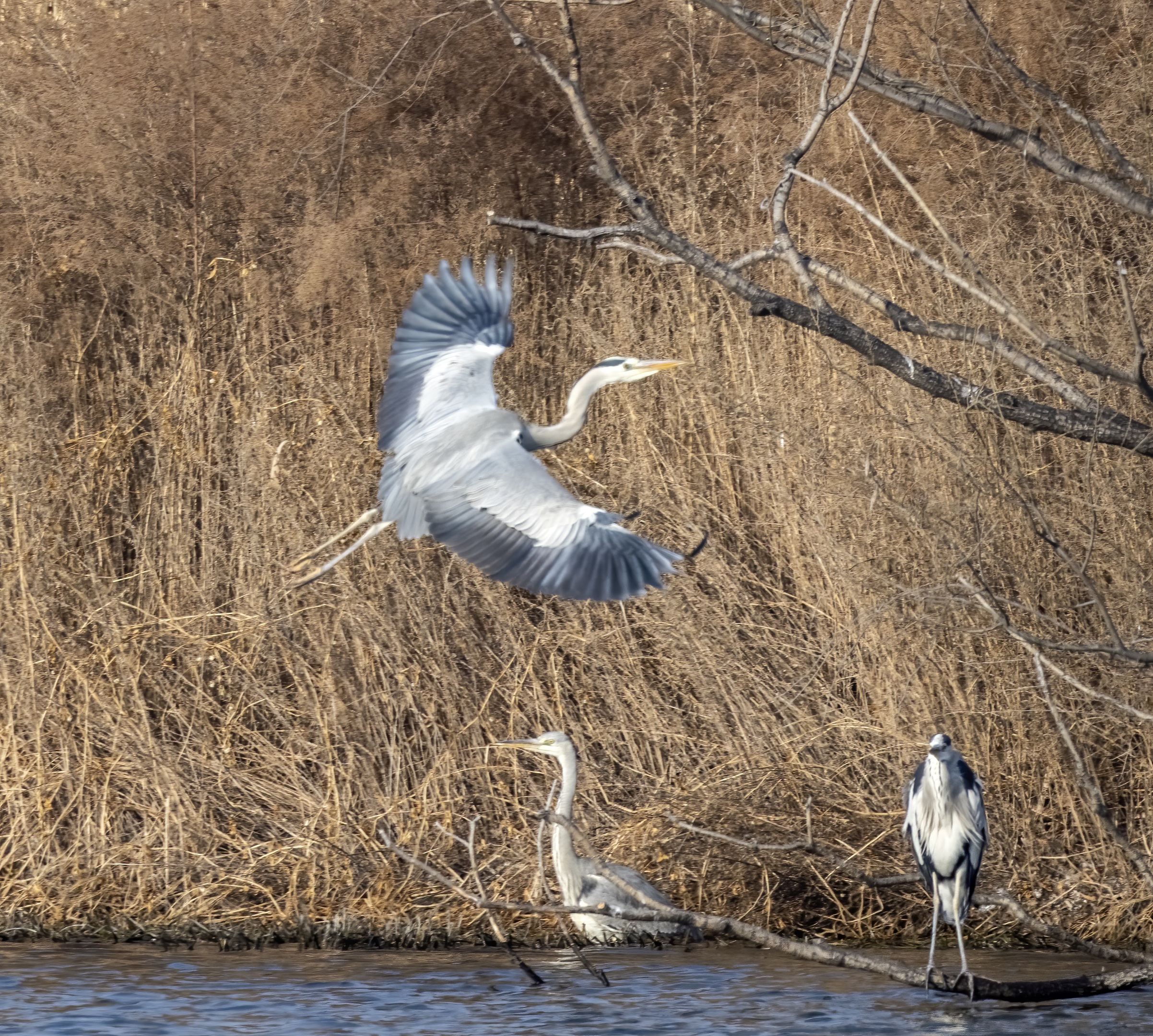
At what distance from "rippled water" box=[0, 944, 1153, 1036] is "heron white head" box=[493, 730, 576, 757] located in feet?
2.22

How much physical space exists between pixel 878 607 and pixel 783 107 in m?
4.09

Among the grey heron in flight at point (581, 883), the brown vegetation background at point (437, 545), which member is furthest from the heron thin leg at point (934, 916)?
the grey heron in flight at point (581, 883)

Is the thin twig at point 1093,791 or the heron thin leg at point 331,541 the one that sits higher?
the heron thin leg at point 331,541

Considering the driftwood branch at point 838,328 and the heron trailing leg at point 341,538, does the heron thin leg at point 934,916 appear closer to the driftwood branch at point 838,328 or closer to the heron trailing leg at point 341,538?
the driftwood branch at point 838,328

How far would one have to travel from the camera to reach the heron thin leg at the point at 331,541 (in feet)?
19.6

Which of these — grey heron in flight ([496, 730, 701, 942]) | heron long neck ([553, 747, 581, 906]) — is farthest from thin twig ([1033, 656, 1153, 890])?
heron long neck ([553, 747, 581, 906])

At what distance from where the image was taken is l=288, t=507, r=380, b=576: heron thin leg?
235 inches

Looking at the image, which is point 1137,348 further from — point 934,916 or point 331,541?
point 331,541

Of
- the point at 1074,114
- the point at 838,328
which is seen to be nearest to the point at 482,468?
the point at 838,328

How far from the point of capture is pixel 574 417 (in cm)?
595

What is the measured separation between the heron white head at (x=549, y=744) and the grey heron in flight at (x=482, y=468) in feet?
2.55

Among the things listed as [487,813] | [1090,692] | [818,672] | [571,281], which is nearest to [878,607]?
[818,672]

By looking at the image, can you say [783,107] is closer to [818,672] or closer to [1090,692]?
[818,672]

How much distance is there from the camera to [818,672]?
6.25 metres
